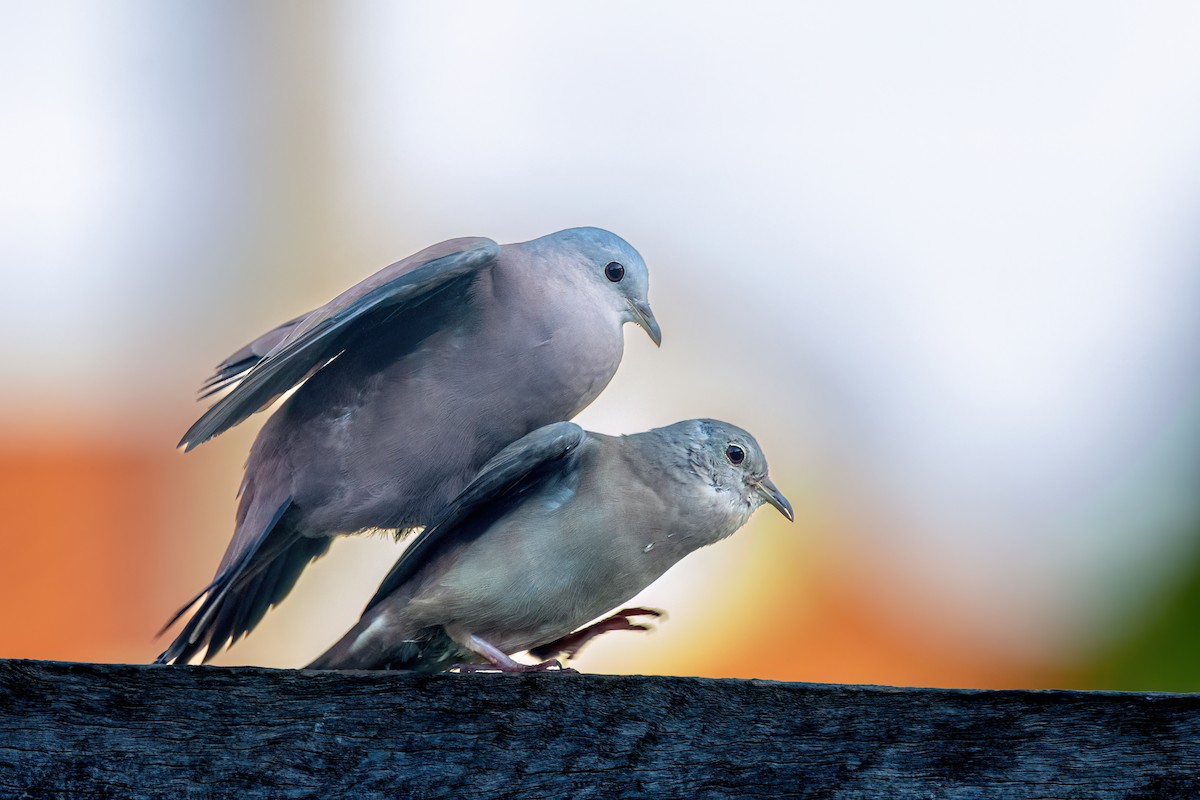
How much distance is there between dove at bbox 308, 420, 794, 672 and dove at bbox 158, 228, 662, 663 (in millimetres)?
54

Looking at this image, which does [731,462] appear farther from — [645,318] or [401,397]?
[401,397]

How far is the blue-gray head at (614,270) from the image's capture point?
1428 millimetres

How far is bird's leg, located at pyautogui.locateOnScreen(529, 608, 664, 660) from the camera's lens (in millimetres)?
1481

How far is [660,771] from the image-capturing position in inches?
40.4

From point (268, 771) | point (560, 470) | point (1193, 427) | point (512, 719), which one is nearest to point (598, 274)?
point (560, 470)

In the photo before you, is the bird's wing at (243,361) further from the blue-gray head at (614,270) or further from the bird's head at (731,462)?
the bird's head at (731,462)

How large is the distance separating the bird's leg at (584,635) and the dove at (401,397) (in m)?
0.28

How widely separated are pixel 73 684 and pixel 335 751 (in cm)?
23

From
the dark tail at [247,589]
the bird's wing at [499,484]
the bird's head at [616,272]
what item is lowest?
the dark tail at [247,589]

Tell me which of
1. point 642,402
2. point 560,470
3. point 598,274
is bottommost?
point 560,470

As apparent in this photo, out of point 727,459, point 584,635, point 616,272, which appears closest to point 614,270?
point 616,272

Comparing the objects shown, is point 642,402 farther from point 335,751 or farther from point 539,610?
point 335,751

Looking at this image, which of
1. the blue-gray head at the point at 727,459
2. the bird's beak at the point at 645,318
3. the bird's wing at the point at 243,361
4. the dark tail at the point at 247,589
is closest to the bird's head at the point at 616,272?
the bird's beak at the point at 645,318

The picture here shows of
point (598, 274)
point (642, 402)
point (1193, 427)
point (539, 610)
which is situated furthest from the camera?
point (1193, 427)
